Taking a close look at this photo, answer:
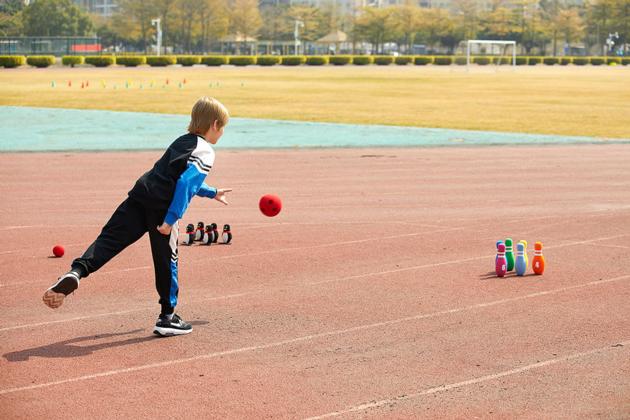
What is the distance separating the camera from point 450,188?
16297 millimetres

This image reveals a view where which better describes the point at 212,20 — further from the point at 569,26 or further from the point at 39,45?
the point at 569,26

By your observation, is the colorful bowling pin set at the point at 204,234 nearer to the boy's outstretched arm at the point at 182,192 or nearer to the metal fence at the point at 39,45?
the boy's outstretched arm at the point at 182,192

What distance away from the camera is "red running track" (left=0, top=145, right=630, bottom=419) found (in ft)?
19.7

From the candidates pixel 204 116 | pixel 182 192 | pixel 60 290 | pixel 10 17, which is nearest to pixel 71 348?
pixel 60 290

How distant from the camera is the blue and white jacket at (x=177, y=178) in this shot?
7000 millimetres

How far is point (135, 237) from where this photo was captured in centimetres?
738

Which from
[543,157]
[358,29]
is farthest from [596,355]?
[358,29]

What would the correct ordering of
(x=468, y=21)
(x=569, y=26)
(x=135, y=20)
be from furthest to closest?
(x=468, y=21)
(x=569, y=26)
(x=135, y=20)

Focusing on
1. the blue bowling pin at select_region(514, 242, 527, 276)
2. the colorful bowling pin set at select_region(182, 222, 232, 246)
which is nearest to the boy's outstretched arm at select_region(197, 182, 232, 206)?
the blue bowling pin at select_region(514, 242, 527, 276)

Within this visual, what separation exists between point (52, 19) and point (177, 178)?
151361mm

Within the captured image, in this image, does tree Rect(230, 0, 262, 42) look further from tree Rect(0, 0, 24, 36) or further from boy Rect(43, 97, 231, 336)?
boy Rect(43, 97, 231, 336)

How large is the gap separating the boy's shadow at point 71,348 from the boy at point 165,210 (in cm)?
23

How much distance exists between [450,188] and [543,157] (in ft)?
18.2

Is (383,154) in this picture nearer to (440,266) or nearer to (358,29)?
(440,266)
